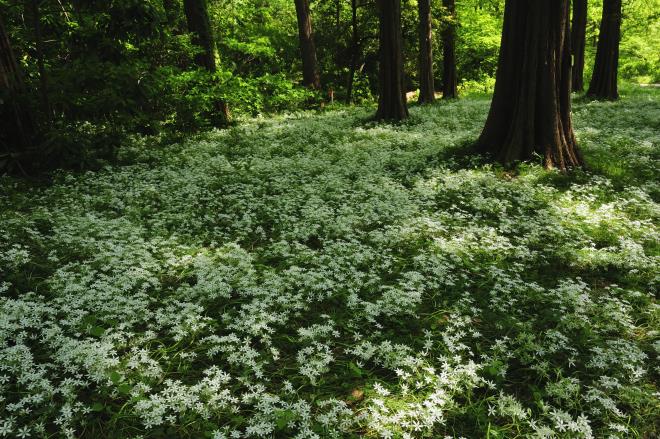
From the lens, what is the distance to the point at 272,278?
5680mm

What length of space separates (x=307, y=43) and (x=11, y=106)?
1574 centimetres

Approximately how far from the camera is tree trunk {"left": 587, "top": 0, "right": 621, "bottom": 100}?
60.2ft

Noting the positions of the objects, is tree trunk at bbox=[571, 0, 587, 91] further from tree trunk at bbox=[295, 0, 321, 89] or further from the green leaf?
the green leaf

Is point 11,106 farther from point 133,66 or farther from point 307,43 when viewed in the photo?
point 307,43

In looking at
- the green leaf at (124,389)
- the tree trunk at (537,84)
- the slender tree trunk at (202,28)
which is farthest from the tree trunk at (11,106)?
the tree trunk at (537,84)

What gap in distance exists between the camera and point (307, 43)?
21.6 m

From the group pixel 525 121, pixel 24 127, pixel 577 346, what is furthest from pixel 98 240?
pixel 525 121

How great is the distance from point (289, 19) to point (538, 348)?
30718mm

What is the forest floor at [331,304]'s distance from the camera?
11.9ft

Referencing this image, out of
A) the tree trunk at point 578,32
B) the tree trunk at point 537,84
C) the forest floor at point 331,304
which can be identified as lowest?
the forest floor at point 331,304

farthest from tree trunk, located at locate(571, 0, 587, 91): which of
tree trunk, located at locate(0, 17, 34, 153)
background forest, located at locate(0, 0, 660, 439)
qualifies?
tree trunk, located at locate(0, 17, 34, 153)

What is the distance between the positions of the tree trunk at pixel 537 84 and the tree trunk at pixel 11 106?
11135mm

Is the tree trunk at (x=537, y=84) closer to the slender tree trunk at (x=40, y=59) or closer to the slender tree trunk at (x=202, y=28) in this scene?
the slender tree trunk at (x=202, y=28)

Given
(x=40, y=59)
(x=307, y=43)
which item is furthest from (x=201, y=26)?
(x=307, y=43)
